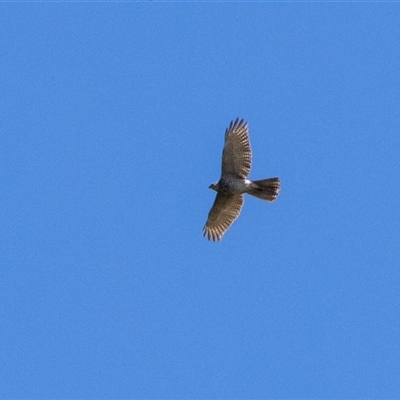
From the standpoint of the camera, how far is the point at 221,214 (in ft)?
114

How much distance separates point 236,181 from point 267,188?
1049mm

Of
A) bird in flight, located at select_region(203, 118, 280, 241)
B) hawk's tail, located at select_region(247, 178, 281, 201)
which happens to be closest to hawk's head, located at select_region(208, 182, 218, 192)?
bird in flight, located at select_region(203, 118, 280, 241)

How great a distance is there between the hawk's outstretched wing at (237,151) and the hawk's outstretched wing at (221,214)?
3.46 feet

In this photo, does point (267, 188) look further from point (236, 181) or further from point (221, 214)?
point (221, 214)

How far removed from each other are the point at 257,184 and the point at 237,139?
130 cm

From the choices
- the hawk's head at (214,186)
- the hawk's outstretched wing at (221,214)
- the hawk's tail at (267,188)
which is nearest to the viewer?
the hawk's tail at (267,188)

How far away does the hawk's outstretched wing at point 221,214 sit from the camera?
1350 inches

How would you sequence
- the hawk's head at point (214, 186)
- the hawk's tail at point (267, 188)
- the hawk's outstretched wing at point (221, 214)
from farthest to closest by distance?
the hawk's outstretched wing at point (221, 214) < the hawk's head at point (214, 186) < the hawk's tail at point (267, 188)

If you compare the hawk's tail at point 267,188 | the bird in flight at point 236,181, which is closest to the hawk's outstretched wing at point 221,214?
the bird in flight at point 236,181

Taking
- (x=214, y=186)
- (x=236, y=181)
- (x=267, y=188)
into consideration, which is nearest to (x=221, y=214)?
(x=214, y=186)

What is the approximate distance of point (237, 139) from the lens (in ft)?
108

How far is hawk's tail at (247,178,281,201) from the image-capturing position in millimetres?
32594

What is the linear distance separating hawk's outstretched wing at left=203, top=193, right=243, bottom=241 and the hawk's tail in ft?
3.89

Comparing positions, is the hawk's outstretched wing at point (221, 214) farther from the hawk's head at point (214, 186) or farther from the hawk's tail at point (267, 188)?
the hawk's tail at point (267, 188)
